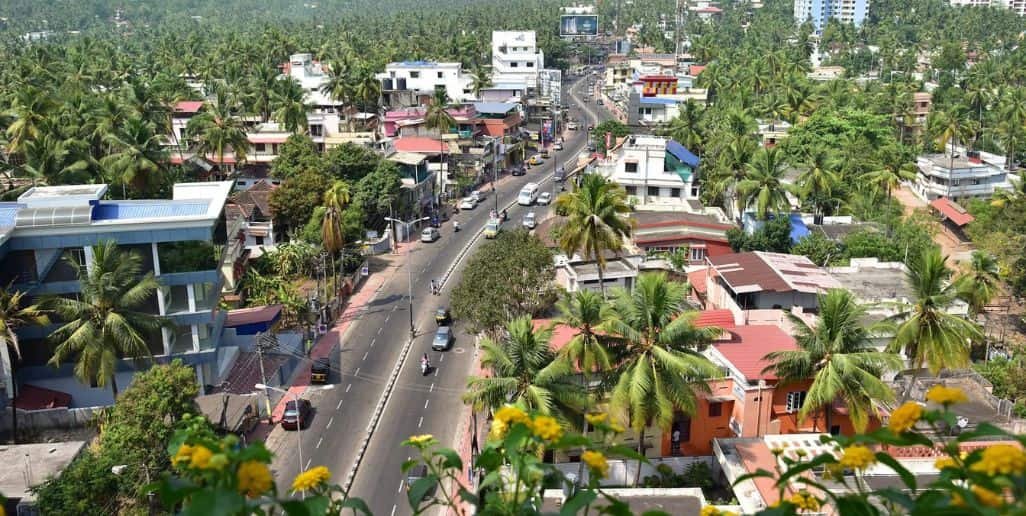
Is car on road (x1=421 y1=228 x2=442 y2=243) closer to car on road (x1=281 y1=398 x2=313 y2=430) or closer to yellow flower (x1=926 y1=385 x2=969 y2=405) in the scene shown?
car on road (x1=281 y1=398 x2=313 y2=430)

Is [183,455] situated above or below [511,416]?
above

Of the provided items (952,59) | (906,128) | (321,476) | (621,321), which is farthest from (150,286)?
(952,59)

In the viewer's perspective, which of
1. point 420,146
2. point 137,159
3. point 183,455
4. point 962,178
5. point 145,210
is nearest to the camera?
point 183,455

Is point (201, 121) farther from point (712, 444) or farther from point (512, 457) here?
point (512, 457)

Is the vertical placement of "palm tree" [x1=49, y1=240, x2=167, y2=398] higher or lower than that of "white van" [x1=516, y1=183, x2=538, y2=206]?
higher

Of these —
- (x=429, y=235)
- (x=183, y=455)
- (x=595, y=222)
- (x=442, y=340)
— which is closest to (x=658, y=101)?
(x=429, y=235)

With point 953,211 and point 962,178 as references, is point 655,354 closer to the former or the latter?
point 953,211

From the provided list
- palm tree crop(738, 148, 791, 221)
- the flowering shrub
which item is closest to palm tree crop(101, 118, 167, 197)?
palm tree crop(738, 148, 791, 221)
